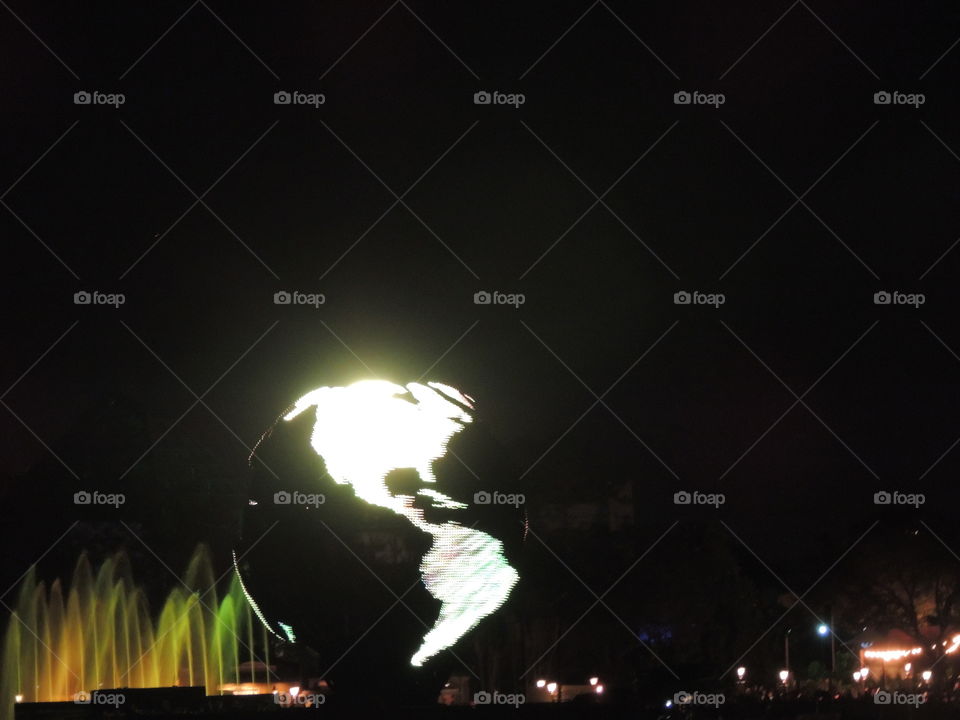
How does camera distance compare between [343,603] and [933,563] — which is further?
[933,563]

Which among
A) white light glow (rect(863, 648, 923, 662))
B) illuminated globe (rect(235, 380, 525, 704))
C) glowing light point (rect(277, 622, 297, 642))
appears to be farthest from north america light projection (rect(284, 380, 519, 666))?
white light glow (rect(863, 648, 923, 662))

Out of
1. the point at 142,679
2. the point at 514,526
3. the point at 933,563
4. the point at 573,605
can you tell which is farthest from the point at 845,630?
the point at 514,526

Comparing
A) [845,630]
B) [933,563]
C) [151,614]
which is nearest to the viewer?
[151,614]

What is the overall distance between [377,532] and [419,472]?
106cm

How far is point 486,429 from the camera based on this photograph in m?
20.7

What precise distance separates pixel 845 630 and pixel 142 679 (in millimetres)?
32650

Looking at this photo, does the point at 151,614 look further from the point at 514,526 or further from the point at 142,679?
the point at 514,526

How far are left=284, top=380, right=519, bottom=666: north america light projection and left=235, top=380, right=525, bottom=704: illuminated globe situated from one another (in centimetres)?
1

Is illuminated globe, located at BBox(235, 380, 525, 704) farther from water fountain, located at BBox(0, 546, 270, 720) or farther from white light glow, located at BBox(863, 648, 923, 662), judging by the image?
white light glow, located at BBox(863, 648, 923, 662)

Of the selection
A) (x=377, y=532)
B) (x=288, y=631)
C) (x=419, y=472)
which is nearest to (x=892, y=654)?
(x=419, y=472)

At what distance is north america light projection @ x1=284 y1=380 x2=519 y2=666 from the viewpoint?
1969 cm

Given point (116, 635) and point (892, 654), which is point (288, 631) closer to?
point (116, 635)

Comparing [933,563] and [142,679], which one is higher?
[933,563]

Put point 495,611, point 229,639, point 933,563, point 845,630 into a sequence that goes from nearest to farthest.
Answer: point 495,611
point 229,639
point 933,563
point 845,630
